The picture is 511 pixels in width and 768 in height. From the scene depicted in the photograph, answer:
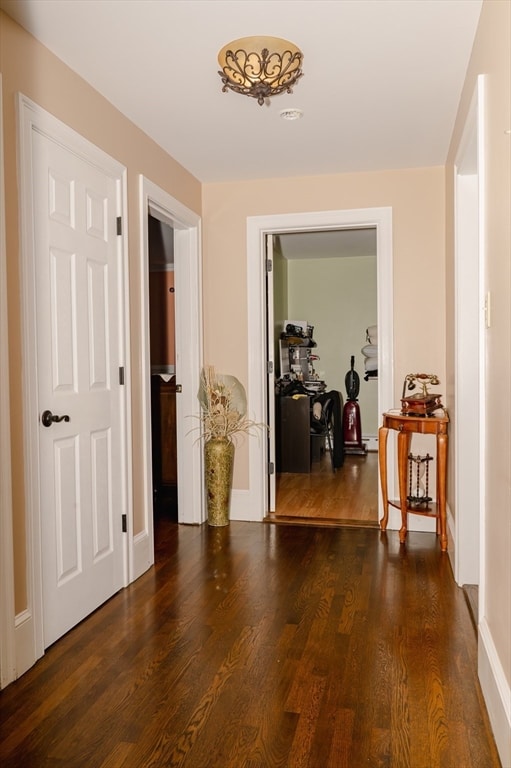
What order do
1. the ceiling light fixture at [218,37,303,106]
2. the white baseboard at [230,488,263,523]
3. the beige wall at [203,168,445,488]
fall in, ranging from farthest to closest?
the white baseboard at [230,488,263,523]
the beige wall at [203,168,445,488]
the ceiling light fixture at [218,37,303,106]

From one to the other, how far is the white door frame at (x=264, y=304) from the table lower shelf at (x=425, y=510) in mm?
214

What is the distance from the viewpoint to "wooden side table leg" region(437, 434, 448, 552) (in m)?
3.61

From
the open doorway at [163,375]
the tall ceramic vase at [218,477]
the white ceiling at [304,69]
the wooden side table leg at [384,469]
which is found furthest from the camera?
the open doorway at [163,375]

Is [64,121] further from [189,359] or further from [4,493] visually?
[189,359]

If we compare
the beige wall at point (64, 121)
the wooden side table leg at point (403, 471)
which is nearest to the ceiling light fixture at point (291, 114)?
the beige wall at point (64, 121)

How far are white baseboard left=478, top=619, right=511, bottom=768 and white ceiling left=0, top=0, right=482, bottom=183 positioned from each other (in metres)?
2.27

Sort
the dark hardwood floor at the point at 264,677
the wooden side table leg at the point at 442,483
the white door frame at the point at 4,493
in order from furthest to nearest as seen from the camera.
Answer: the wooden side table leg at the point at 442,483, the white door frame at the point at 4,493, the dark hardwood floor at the point at 264,677

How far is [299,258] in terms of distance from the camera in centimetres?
801

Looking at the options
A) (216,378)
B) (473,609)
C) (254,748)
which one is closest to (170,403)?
(216,378)

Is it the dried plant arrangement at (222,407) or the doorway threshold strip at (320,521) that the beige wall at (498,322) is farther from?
the dried plant arrangement at (222,407)

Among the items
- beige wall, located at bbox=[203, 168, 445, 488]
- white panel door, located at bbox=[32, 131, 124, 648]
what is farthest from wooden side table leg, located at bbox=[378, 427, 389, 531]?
white panel door, located at bbox=[32, 131, 124, 648]

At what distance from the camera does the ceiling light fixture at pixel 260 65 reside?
7.95 feet

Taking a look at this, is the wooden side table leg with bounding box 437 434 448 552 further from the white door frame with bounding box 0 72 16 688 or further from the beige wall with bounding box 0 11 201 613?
the white door frame with bounding box 0 72 16 688

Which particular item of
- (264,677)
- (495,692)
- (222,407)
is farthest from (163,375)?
(495,692)
